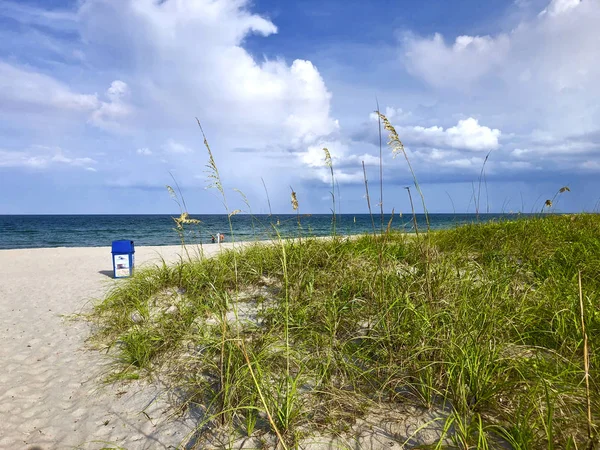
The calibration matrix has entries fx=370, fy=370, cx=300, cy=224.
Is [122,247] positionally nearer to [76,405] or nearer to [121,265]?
[121,265]

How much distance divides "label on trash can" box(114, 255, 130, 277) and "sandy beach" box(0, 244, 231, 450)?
216 centimetres

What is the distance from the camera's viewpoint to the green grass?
280 centimetres

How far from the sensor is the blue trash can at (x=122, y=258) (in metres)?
9.98

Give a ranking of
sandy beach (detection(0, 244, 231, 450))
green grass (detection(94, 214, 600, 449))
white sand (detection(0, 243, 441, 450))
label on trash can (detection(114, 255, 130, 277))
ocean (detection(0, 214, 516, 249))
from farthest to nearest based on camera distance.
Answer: label on trash can (detection(114, 255, 130, 277)), ocean (detection(0, 214, 516, 249)), sandy beach (detection(0, 244, 231, 450)), white sand (detection(0, 243, 441, 450)), green grass (detection(94, 214, 600, 449))

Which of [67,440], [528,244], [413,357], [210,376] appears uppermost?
[528,244]

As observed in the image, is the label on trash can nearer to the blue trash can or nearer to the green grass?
the blue trash can

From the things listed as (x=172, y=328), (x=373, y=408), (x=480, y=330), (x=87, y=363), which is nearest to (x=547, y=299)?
(x=480, y=330)

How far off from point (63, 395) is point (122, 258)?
6352 millimetres

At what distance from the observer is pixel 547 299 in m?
4.20

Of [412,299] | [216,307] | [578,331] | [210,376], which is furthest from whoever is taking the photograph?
[216,307]

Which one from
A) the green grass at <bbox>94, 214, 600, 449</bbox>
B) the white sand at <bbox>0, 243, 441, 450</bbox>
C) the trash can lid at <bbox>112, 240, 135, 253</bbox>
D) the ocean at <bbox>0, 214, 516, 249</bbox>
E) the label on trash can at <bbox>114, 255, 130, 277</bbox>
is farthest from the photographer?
the label on trash can at <bbox>114, 255, 130, 277</bbox>

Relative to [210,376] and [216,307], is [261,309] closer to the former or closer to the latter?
[216,307]

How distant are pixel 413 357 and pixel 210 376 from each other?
2.06 metres

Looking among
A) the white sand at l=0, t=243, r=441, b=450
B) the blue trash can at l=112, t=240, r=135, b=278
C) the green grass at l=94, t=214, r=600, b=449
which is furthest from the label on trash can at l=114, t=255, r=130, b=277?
the green grass at l=94, t=214, r=600, b=449
